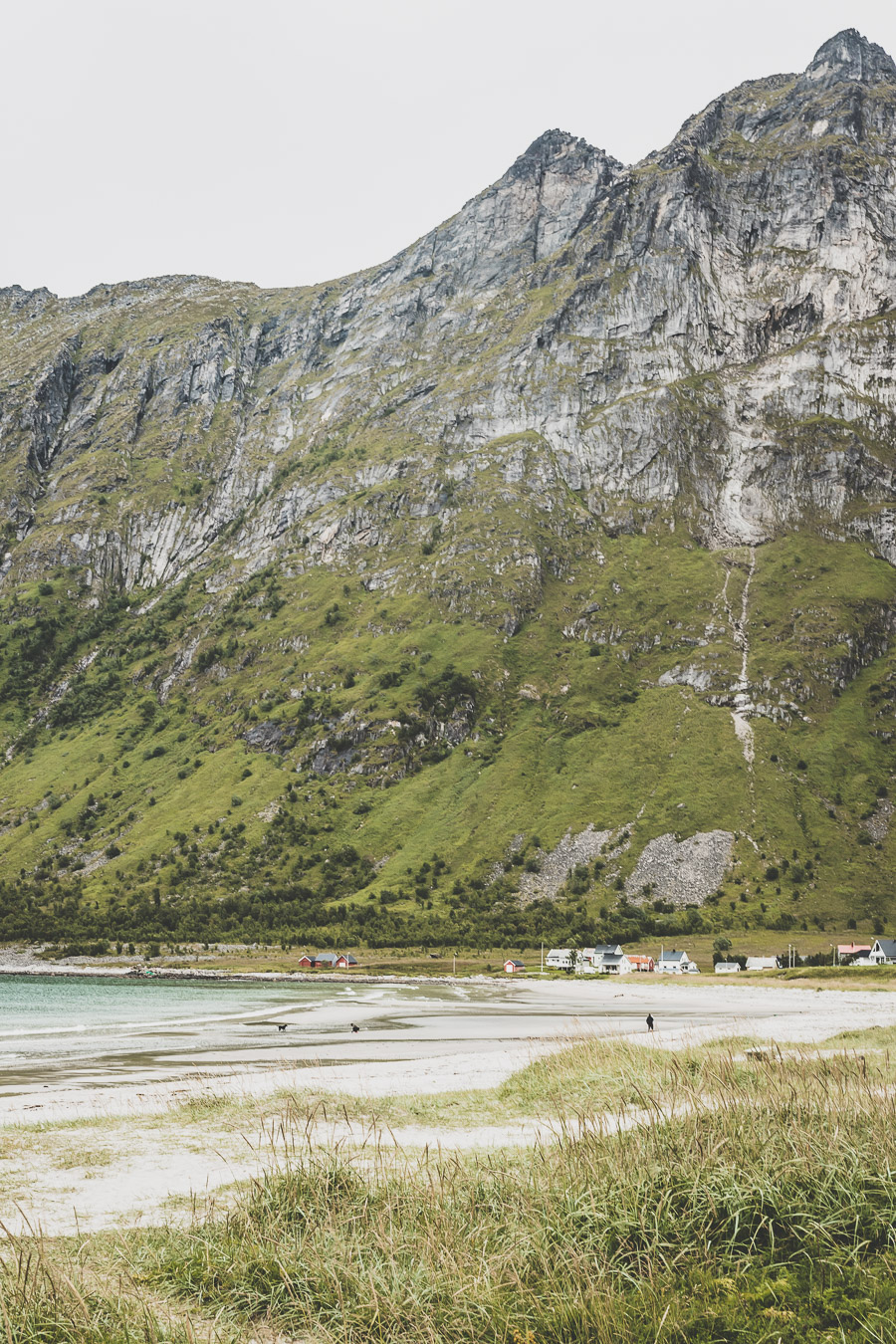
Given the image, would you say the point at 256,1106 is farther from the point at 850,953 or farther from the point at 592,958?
the point at 850,953

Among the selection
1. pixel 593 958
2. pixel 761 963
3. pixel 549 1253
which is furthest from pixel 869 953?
pixel 549 1253

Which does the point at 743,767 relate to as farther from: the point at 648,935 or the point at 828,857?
the point at 648,935

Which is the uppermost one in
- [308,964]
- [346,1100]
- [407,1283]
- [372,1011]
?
[407,1283]

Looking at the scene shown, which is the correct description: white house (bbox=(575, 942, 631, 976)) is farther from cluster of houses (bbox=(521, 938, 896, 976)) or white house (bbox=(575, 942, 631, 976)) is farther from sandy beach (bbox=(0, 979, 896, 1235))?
sandy beach (bbox=(0, 979, 896, 1235))

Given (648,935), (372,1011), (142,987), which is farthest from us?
(648,935)

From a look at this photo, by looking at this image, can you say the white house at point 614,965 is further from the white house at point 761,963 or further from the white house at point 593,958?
the white house at point 761,963

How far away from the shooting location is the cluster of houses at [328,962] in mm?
121875

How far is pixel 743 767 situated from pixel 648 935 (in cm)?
5130

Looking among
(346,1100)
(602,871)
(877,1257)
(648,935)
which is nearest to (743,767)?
(602,871)

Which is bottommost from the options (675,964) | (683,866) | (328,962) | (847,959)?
(328,962)

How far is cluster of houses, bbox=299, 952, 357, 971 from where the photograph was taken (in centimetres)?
12188

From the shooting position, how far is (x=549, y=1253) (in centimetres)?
891

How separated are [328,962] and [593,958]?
128 ft

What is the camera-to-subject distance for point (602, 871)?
513 ft
